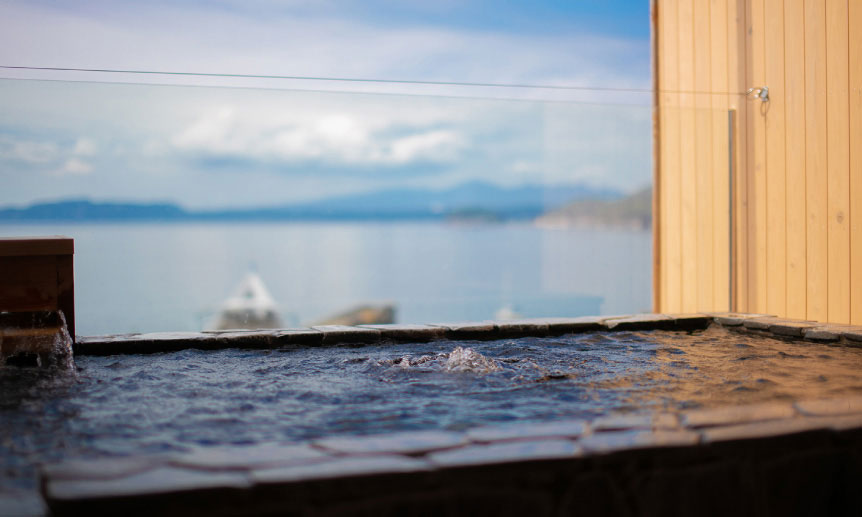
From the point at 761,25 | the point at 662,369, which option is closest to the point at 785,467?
the point at 662,369

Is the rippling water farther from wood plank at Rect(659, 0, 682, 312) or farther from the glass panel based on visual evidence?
wood plank at Rect(659, 0, 682, 312)

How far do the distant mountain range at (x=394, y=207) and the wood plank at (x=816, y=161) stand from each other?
6.39 ft

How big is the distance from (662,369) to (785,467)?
1083mm

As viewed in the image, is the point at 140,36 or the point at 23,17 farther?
the point at 140,36

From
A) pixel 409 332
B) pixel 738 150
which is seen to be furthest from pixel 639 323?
pixel 738 150

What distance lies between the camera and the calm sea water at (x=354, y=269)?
5570mm

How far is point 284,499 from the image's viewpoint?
128 centimetres

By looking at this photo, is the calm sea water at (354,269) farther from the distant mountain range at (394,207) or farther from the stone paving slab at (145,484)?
the stone paving slab at (145,484)

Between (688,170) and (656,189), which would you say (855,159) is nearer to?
(688,170)

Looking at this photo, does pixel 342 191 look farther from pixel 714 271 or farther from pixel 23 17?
pixel 23 17

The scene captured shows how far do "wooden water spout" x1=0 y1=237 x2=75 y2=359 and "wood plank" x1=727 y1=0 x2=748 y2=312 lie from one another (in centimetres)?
392

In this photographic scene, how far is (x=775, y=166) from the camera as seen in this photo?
173 inches

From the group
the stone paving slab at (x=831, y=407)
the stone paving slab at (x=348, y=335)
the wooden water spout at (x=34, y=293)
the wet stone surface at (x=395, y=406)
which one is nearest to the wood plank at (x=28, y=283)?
the wooden water spout at (x=34, y=293)

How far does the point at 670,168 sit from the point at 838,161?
60.8 inches
